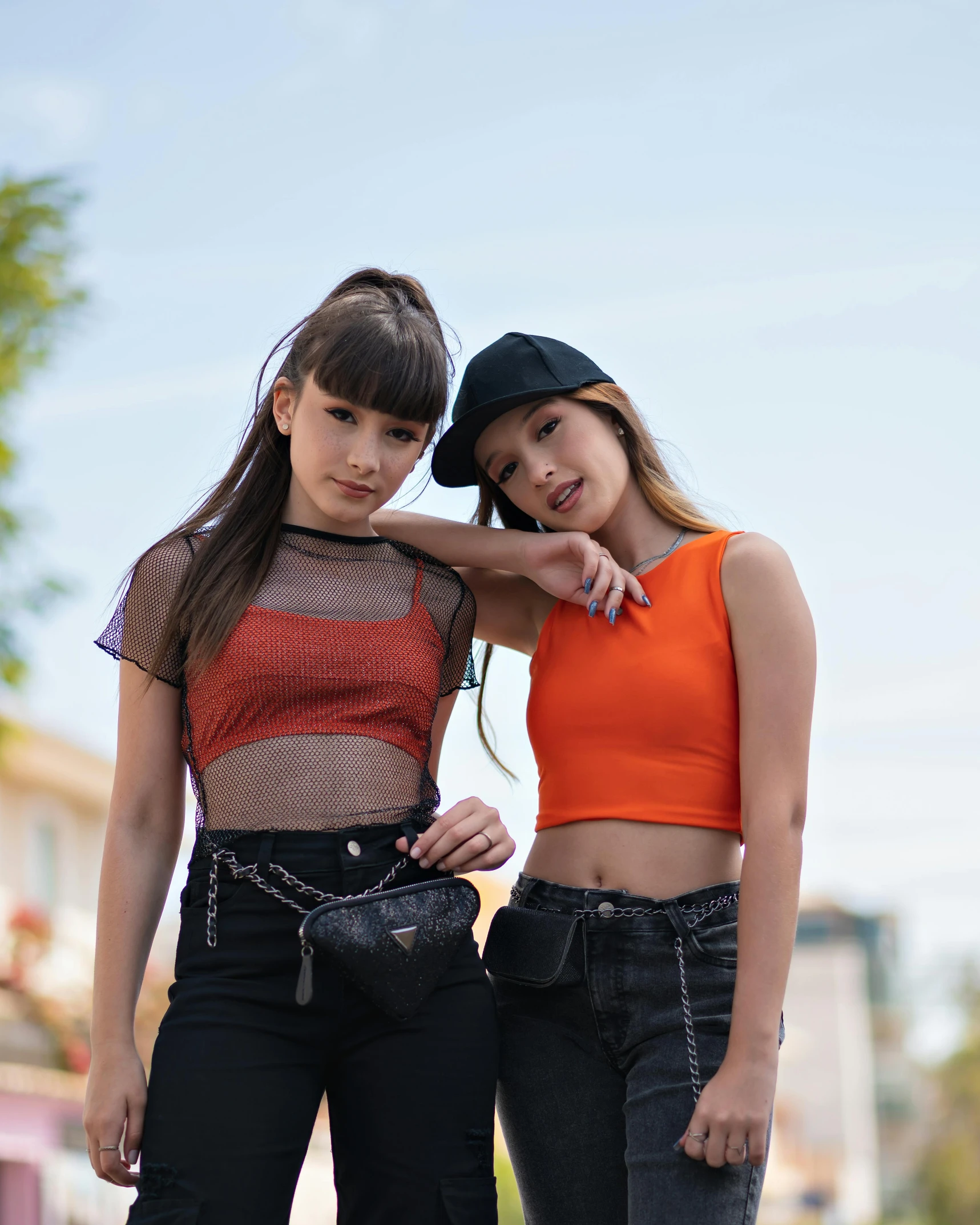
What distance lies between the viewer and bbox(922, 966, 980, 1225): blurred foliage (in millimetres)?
42844

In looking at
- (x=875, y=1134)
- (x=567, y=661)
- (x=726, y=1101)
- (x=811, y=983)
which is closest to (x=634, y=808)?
(x=567, y=661)

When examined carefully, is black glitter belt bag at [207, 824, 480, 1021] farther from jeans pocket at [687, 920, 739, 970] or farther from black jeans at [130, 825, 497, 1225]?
jeans pocket at [687, 920, 739, 970]

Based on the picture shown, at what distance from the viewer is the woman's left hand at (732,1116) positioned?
92.7 inches

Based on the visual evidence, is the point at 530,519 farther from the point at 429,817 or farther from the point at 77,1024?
the point at 77,1024

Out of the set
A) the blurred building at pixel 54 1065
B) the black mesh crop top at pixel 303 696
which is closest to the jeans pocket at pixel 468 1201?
the black mesh crop top at pixel 303 696

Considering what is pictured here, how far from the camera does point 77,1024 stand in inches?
468

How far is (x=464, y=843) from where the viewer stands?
253cm

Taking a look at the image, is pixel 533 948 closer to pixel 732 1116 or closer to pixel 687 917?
pixel 687 917

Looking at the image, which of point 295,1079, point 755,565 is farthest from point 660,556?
point 295,1079

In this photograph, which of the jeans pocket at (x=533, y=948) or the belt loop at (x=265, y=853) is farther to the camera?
the jeans pocket at (x=533, y=948)

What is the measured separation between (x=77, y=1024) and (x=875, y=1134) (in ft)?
196

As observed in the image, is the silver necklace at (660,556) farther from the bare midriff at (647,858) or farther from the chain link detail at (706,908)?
the chain link detail at (706,908)

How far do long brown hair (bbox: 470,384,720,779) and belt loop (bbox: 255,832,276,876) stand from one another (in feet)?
2.85

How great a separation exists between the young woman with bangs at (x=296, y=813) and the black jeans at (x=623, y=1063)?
0.65ft
